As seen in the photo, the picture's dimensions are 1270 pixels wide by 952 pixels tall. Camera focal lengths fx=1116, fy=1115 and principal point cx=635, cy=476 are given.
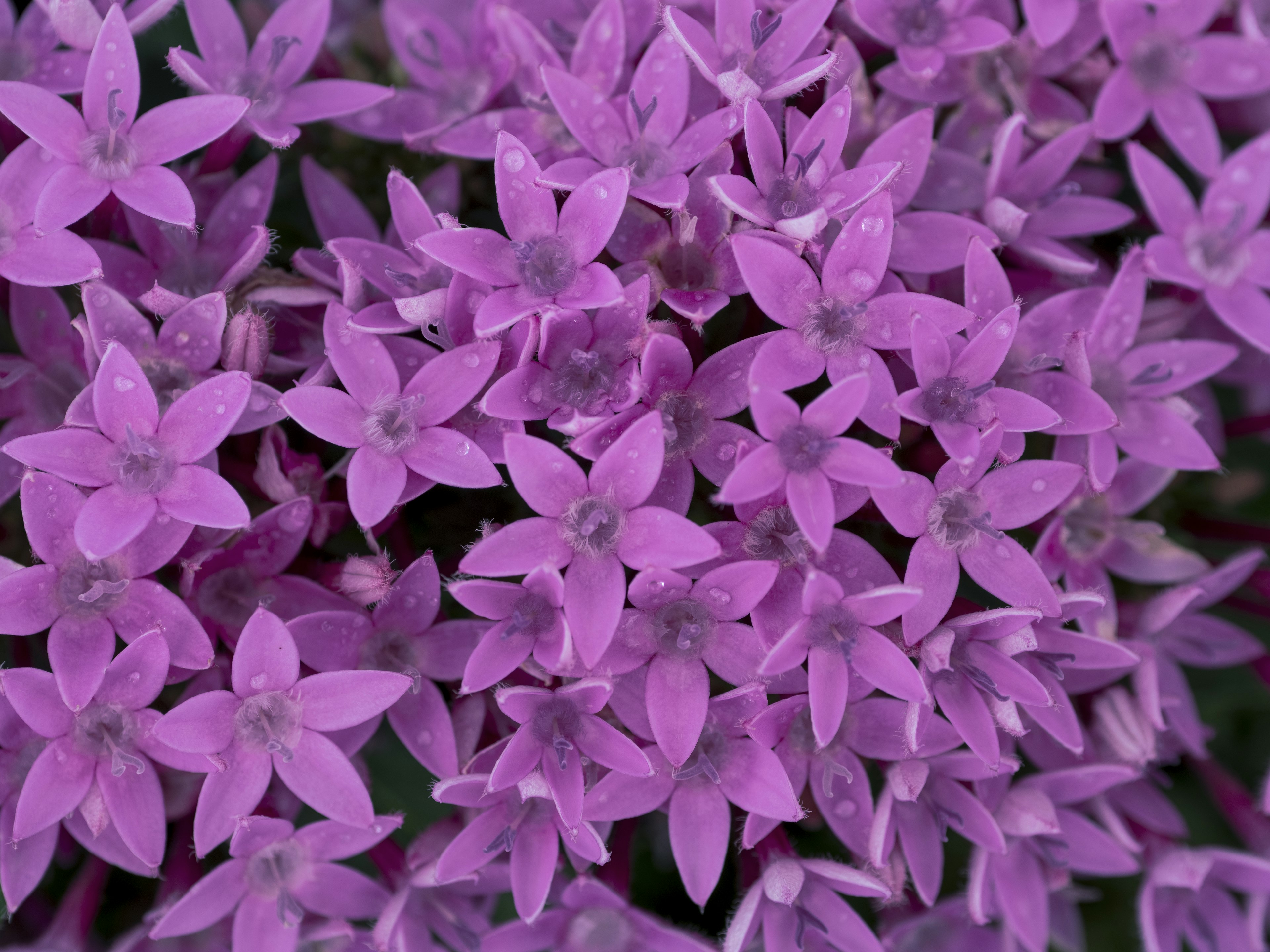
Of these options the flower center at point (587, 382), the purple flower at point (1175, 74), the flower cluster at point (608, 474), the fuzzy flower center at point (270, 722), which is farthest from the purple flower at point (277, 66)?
the purple flower at point (1175, 74)

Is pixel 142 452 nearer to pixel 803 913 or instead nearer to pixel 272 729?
pixel 272 729

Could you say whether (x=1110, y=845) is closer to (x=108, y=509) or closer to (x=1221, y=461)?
(x=1221, y=461)

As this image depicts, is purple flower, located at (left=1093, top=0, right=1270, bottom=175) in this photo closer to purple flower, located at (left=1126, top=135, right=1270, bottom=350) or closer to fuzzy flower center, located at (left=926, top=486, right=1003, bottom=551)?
purple flower, located at (left=1126, top=135, right=1270, bottom=350)

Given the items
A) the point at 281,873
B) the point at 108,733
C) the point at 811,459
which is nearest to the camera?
the point at 811,459

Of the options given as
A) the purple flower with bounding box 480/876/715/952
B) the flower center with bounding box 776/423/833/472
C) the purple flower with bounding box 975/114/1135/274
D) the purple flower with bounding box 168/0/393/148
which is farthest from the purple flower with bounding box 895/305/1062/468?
the purple flower with bounding box 168/0/393/148

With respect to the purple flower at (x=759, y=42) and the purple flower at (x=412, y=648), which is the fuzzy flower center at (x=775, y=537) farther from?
the purple flower at (x=759, y=42)

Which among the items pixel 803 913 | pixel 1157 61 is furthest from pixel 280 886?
pixel 1157 61

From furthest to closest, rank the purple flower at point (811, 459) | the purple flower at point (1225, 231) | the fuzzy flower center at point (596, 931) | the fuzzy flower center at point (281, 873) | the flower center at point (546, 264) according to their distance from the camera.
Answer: the purple flower at point (1225, 231) < the fuzzy flower center at point (596, 931) < the fuzzy flower center at point (281, 873) < the flower center at point (546, 264) < the purple flower at point (811, 459)
